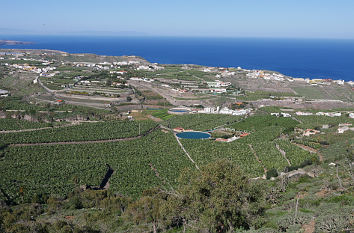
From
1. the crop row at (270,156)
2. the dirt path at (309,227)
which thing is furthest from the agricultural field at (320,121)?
the dirt path at (309,227)

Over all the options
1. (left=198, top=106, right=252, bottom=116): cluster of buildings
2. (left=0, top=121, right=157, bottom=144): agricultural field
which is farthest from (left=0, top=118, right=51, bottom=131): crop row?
(left=198, top=106, right=252, bottom=116): cluster of buildings

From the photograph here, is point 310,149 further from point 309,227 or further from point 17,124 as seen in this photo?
point 17,124

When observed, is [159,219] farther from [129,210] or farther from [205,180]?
Answer: [205,180]

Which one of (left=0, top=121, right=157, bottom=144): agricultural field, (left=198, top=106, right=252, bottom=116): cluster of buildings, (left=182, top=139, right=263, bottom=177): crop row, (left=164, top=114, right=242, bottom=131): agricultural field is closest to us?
(left=182, top=139, right=263, bottom=177): crop row

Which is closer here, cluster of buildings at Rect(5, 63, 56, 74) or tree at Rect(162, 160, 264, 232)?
tree at Rect(162, 160, 264, 232)

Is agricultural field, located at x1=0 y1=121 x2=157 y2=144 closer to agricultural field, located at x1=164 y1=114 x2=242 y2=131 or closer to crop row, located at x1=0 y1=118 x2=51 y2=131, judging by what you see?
crop row, located at x1=0 y1=118 x2=51 y2=131

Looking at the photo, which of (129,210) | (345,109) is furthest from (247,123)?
(129,210)

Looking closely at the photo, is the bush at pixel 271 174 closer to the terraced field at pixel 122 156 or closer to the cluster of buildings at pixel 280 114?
the terraced field at pixel 122 156

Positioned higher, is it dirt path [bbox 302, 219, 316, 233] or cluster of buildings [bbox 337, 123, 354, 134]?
dirt path [bbox 302, 219, 316, 233]

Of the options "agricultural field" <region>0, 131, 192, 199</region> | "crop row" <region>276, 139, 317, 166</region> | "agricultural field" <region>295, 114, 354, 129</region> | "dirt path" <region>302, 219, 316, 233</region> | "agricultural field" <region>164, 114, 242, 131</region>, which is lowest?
"agricultural field" <region>0, 131, 192, 199</region>
